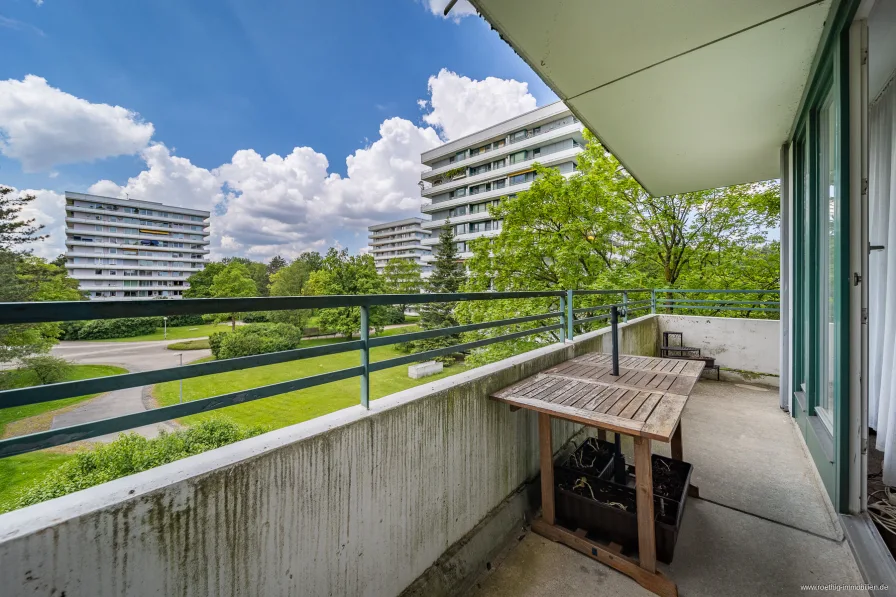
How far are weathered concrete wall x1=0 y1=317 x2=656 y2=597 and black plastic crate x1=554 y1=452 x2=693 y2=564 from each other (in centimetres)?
42

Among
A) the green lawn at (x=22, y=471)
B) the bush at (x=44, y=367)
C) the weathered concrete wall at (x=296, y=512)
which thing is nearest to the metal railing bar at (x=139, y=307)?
the weathered concrete wall at (x=296, y=512)

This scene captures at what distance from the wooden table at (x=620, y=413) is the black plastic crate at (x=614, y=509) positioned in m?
0.08

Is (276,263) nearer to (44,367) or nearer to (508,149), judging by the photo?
(508,149)

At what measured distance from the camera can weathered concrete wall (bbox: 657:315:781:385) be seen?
5812 millimetres

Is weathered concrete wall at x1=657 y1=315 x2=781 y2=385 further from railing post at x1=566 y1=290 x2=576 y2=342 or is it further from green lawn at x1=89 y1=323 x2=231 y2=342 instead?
green lawn at x1=89 y1=323 x2=231 y2=342

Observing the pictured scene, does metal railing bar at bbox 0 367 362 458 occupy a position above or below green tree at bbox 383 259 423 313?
below

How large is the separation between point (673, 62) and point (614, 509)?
2.84 m

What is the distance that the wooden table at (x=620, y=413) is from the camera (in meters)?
1.86

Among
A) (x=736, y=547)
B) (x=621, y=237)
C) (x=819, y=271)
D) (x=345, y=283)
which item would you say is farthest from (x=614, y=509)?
(x=345, y=283)

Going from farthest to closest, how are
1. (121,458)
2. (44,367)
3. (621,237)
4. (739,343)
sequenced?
(44,367)
(621,237)
(739,343)
(121,458)

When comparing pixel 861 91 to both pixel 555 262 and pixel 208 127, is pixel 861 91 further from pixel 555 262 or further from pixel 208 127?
pixel 208 127

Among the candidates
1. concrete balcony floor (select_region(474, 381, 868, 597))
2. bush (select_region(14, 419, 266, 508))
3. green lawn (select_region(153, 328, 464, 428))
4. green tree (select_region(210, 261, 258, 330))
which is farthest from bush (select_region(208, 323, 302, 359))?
concrete balcony floor (select_region(474, 381, 868, 597))

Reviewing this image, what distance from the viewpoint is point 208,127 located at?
232 ft

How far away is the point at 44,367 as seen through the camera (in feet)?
41.8
